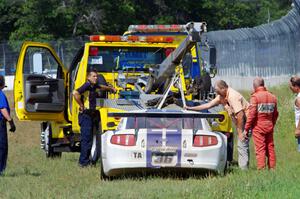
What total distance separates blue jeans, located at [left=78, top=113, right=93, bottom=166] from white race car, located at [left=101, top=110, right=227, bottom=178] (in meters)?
2.66

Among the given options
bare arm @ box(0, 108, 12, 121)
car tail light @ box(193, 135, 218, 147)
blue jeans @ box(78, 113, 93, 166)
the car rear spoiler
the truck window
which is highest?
the truck window

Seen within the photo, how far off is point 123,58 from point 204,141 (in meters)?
5.01

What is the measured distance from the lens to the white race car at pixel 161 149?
44.7 ft

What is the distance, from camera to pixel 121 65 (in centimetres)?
1827

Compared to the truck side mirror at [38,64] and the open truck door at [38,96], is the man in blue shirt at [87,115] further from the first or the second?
the truck side mirror at [38,64]

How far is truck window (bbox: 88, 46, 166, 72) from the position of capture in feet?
59.5

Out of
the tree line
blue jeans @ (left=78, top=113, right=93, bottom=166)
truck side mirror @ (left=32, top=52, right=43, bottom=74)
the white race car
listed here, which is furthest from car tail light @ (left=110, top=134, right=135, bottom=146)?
the tree line

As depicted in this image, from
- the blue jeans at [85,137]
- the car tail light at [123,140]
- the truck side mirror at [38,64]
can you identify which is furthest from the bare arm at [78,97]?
the truck side mirror at [38,64]

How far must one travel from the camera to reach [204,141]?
45.1 feet

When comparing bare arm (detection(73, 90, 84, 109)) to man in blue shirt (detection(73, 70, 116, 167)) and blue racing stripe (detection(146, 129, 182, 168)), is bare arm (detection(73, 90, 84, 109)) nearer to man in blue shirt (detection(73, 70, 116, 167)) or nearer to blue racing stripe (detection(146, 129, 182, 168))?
man in blue shirt (detection(73, 70, 116, 167))

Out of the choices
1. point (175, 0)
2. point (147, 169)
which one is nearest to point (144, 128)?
point (147, 169)

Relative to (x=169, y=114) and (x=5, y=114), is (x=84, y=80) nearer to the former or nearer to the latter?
(x=5, y=114)

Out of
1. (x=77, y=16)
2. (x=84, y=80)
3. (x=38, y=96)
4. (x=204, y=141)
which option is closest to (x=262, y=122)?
(x=204, y=141)

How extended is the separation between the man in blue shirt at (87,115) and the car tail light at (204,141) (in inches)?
Answer: 126
